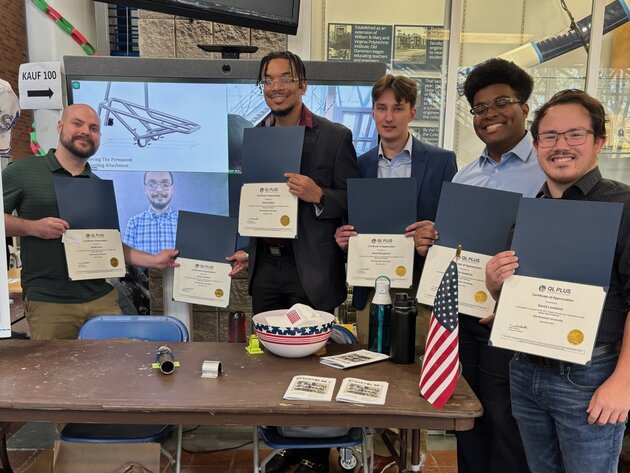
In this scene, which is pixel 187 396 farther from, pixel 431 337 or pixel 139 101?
pixel 139 101

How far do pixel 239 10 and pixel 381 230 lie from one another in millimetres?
1909

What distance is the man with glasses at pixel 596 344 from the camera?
1267mm

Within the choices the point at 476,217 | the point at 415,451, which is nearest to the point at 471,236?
the point at 476,217

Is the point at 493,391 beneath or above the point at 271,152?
beneath

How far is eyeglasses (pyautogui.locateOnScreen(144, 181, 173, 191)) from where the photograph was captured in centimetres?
336

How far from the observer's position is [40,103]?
10.6ft

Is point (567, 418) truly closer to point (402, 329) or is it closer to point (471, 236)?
point (402, 329)

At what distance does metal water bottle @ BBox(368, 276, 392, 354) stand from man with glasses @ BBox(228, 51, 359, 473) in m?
0.47

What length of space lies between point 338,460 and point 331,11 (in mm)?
3772

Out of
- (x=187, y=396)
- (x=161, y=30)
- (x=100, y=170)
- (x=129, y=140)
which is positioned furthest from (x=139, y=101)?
(x=187, y=396)

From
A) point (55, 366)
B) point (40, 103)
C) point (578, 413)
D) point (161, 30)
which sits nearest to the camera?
point (578, 413)

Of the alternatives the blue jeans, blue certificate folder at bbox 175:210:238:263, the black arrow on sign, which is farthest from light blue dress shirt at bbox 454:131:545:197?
the black arrow on sign

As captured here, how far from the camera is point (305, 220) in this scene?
2.24 metres

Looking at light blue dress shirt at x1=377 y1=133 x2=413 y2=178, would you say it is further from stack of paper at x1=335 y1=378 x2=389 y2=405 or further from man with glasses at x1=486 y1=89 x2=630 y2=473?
stack of paper at x1=335 y1=378 x2=389 y2=405
